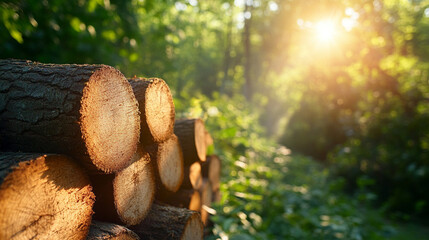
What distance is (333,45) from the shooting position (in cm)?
854

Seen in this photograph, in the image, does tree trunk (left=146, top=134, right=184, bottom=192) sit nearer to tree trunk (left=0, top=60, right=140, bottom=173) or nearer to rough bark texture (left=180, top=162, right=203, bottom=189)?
rough bark texture (left=180, top=162, right=203, bottom=189)

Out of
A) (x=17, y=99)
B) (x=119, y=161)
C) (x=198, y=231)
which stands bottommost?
(x=198, y=231)

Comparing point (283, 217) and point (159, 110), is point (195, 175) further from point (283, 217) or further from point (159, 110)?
point (283, 217)

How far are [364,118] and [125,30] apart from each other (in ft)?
21.3

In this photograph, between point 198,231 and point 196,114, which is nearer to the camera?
point 198,231

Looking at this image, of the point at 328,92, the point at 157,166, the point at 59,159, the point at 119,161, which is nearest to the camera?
the point at 59,159

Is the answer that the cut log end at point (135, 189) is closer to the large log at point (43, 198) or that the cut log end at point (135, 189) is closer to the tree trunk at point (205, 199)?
the large log at point (43, 198)

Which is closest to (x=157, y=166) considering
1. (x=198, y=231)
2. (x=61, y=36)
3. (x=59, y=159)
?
(x=198, y=231)

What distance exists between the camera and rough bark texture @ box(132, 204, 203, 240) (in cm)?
186

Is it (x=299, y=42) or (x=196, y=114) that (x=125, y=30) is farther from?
(x=299, y=42)

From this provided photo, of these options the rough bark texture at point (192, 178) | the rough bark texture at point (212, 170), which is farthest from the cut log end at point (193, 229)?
the rough bark texture at point (212, 170)

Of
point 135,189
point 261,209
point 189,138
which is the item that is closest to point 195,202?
point 189,138

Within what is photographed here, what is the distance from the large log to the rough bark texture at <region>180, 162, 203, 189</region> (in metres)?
1.21

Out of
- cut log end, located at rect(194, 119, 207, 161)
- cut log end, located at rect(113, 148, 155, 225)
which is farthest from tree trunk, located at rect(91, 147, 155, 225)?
cut log end, located at rect(194, 119, 207, 161)
